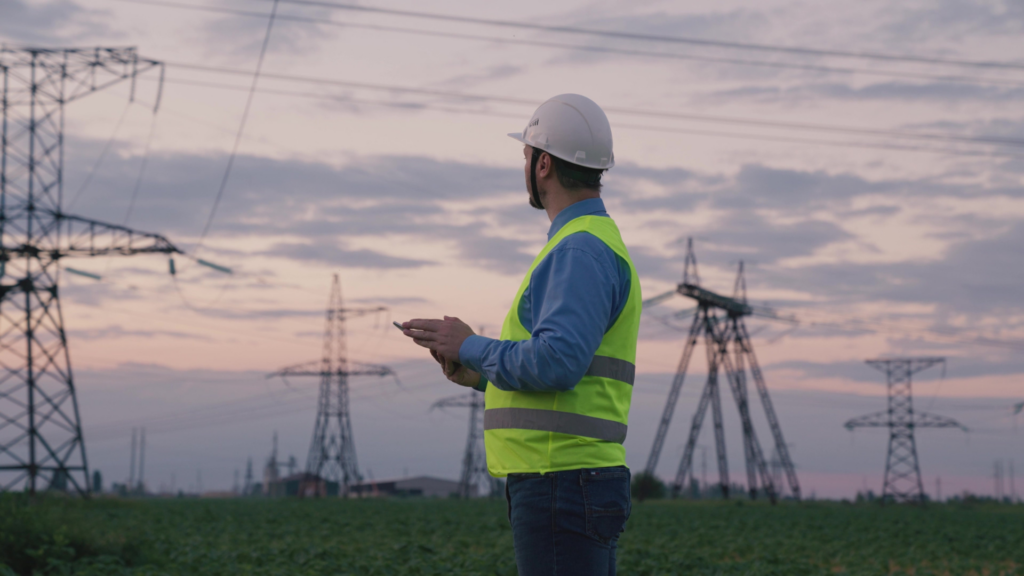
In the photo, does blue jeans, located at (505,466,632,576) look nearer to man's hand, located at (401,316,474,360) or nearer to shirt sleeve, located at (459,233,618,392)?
shirt sleeve, located at (459,233,618,392)

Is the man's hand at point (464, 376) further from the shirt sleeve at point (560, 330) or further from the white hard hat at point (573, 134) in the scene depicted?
the white hard hat at point (573, 134)

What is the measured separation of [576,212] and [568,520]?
1038 mm

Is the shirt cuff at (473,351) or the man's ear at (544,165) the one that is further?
the man's ear at (544,165)

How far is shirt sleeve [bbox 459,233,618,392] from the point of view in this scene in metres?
2.94

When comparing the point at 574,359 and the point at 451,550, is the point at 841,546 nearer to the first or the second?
the point at 451,550

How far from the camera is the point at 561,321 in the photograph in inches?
117

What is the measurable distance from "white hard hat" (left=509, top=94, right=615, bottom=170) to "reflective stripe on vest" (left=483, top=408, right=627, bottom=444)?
89cm

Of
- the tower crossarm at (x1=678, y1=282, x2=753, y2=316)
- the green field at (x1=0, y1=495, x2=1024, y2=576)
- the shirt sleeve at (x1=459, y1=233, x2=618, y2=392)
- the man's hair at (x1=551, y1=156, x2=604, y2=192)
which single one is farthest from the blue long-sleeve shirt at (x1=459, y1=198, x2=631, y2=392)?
the tower crossarm at (x1=678, y1=282, x2=753, y2=316)

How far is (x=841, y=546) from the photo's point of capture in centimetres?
2020

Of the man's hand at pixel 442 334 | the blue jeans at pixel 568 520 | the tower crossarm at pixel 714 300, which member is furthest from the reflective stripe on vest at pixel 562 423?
the tower crossarm at pixel 714 300

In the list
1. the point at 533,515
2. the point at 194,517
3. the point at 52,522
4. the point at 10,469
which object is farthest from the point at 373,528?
the point at 533,515

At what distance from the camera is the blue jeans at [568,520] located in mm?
3021

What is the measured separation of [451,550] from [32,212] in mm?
17281

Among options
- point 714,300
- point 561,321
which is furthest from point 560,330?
point 714,300
